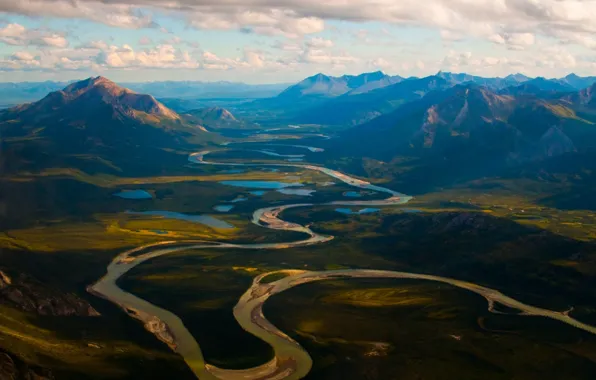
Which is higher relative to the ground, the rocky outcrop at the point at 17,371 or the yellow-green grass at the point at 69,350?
the rocky outcrop at the point at 17,371

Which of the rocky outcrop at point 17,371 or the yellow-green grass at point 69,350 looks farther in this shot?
the yellow-green grass at point 69,350

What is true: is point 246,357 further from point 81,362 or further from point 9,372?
point 9,372

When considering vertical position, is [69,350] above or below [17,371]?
below

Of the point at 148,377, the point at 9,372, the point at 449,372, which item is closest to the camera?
the point at 9,372

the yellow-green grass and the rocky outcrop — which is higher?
the rocky outcrop

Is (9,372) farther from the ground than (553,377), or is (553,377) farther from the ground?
(9,372)

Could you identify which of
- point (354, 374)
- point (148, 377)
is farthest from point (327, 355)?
point (148, 377)

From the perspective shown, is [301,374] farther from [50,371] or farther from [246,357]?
[50,371]

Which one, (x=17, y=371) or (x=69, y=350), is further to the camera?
(x=69, y=350)

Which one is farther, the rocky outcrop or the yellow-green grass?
the yellow-green grass

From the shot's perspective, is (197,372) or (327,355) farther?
(327,355)

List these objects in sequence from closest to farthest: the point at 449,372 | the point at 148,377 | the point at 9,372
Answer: the point at 9,372
the point at 148,377
the point at 449,372
